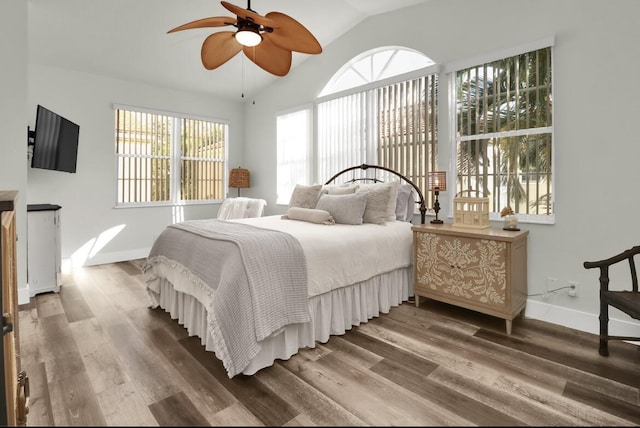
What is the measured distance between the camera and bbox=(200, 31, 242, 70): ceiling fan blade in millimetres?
2525

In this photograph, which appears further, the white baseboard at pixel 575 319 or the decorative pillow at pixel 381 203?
the decorative pillow at pixel 381 203

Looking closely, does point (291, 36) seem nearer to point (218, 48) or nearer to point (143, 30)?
point (218, 48)

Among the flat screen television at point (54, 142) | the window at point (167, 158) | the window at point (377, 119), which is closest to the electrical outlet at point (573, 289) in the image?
the window at point (377, 119)

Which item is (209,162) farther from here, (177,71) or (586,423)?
(586,423)

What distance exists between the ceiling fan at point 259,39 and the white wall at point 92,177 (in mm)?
2848

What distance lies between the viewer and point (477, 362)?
6.91ft

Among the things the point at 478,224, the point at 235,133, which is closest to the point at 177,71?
the point at 235,133

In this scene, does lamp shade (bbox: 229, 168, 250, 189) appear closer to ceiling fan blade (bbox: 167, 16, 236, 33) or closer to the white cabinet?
the white cabinet

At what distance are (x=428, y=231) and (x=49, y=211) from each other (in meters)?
3.84

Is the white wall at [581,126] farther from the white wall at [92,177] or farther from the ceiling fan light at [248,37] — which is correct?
the white wall at [92,177]

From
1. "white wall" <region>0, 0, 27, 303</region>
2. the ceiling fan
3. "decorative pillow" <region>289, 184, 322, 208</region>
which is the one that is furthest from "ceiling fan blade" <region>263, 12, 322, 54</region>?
"white wall" <region>0, 0, 27, 303</region>

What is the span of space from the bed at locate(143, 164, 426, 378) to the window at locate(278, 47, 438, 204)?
0.53m

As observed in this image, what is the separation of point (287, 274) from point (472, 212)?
1768 mm

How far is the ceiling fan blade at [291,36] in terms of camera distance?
223 centimetres
